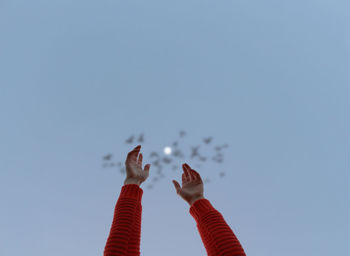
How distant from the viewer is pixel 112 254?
2740mm

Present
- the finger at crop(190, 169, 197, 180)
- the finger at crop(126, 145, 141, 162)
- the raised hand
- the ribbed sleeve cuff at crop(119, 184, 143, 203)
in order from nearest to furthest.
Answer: the ribbed sleeve cuff at crop(119, 184, 143, 203)
the raised hand
the finger at crop(190, 169, 197, 180)
the finger at crop(126, 145, 141, 162)

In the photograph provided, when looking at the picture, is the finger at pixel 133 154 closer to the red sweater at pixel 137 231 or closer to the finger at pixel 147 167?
the finger at pixel 147 167

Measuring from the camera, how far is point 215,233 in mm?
3191

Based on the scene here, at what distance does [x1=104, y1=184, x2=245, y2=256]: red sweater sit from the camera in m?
2.87

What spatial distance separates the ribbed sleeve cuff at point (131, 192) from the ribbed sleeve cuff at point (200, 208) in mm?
1052

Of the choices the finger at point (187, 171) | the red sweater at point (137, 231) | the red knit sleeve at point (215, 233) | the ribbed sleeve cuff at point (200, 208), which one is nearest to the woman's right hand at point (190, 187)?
the finger at point (187, 171)

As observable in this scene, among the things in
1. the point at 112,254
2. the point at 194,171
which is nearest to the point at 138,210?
the point at 112,254

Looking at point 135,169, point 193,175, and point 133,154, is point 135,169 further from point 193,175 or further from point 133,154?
point 193,175

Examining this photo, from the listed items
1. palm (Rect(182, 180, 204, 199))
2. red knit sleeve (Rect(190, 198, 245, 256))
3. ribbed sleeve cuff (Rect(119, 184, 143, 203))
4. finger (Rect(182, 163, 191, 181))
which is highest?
finger (Rect(182, 163, 191, 181))

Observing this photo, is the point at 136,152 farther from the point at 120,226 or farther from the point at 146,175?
the point at 120,226

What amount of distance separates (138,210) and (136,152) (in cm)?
232

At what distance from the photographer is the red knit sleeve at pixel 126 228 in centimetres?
284

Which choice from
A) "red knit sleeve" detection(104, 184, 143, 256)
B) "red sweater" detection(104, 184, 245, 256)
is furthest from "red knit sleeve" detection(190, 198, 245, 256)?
"red knit sleeve" detection(104, 184, 143, 256)

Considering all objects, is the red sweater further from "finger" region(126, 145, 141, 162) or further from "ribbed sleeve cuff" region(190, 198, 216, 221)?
"finger" region(126, 145, 141, 162)
